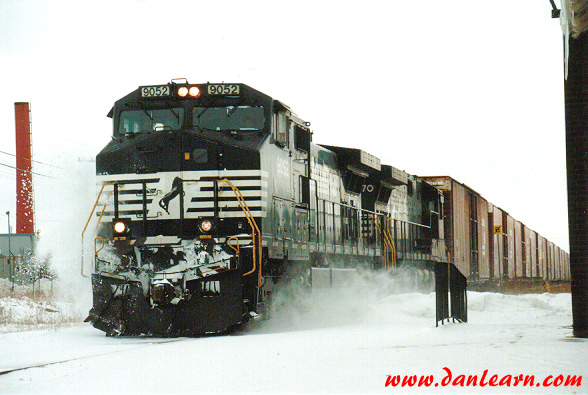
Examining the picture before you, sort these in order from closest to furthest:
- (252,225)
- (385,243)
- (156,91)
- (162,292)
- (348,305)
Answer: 1. (162,292)
2. (252,225)
3. (156,91)
4. (348,305)
5. (385,243)

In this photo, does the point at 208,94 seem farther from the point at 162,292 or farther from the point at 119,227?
the point at 162,292

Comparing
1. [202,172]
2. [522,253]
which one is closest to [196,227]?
[202,172]

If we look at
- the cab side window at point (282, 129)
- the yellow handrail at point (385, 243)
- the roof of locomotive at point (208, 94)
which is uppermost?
the roof of locomotive at point (208, 94)

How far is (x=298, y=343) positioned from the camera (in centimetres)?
862

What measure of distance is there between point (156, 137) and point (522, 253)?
1107 inches

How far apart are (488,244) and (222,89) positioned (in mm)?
20231

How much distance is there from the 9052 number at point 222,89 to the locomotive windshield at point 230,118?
269 millimetres

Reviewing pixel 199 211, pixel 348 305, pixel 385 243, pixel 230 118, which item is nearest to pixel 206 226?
pixel 199 211

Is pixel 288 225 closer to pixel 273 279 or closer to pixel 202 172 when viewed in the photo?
pixel 273 279

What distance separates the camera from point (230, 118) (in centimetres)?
1112

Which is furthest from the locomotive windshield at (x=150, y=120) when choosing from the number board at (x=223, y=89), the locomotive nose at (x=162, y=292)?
the locomotive nose at (x=162, y=292)

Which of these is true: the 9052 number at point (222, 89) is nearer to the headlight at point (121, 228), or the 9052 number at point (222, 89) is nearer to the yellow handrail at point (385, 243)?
the headlight at point (121, 228)

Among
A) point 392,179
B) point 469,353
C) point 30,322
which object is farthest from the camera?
point 392,179

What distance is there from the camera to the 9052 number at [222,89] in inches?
431
